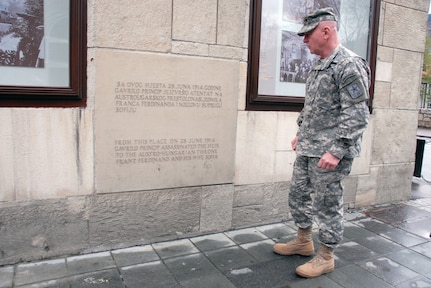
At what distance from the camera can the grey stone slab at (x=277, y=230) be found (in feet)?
13.0

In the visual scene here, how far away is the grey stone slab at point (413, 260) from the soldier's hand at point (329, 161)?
4.32ft

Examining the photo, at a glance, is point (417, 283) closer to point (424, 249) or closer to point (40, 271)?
point (424, 249)

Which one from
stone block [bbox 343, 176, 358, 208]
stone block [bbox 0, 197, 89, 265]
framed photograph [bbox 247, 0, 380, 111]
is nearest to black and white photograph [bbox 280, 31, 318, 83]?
framed photograph [bbox 247, 0, 380, 111]

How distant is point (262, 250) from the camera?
360cm

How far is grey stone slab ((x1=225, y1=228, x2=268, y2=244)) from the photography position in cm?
383

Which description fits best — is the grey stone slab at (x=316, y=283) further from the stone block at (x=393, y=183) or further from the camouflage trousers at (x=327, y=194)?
the stone block at (x=393, y=183)

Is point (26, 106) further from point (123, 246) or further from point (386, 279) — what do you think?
point (386, 279)

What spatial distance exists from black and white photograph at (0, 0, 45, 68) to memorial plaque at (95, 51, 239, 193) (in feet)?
1.64

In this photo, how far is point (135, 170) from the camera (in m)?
3.50

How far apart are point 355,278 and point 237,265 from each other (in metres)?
0.99

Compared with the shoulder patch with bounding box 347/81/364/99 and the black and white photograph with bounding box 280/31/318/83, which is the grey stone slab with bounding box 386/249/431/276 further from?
the black and white photograph with bounding box 280/31/318/83

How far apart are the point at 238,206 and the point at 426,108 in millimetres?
21813

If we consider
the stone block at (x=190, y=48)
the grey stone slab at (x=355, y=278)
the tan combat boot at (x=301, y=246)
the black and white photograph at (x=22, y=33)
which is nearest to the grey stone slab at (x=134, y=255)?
the tan combat boot at (x=301, y=246)

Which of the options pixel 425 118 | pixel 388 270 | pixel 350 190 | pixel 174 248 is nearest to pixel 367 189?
pixel 350 190
